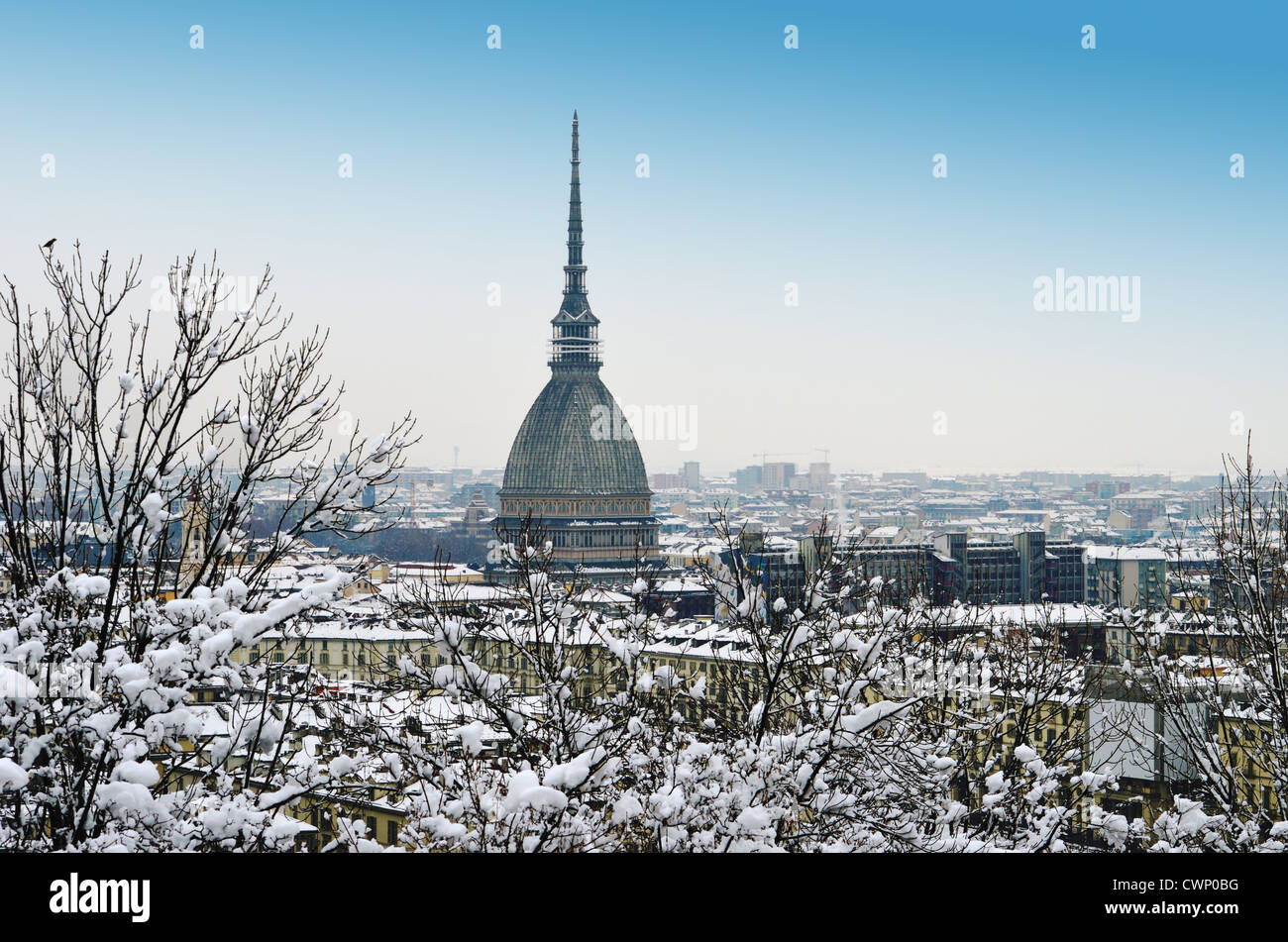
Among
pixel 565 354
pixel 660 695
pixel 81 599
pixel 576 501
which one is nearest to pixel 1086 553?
pixel 576 501

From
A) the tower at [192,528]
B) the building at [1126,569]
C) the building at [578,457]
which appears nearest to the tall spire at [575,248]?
the building at [578,457]

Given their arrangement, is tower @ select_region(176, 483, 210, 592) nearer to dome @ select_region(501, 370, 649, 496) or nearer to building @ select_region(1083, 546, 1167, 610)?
building @ select_region(1083, 546, 1167, 610)

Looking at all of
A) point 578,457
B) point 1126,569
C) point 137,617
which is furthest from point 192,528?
point 578,457

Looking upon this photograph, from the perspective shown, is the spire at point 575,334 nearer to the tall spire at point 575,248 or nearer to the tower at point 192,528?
the tall spire at point 575,248

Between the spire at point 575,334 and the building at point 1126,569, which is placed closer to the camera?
the building at point 1126,569
